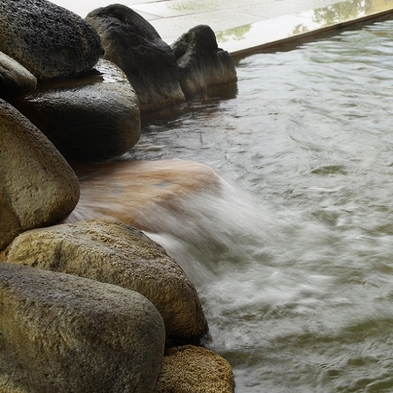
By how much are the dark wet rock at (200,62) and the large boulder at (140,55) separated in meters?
0.26

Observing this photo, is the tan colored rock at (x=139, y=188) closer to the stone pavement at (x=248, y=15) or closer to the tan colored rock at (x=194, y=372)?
the tan colored rock at (x=194, y=372)

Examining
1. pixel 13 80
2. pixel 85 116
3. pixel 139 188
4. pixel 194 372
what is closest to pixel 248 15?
pixel 85 116

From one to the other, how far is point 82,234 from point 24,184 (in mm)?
485

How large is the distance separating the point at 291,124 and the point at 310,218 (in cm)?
198

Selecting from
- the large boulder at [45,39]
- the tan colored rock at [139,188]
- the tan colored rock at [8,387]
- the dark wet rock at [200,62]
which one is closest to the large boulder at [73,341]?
the tan colored rock at [8,387]

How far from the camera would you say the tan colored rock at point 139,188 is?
393 centimetres

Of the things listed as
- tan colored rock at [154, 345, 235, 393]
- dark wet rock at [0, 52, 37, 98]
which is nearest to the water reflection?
dark wet rock at [0, 52, 37, 98]

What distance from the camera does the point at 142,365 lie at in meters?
2.29

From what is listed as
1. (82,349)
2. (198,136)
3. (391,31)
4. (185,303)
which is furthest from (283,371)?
(391,31)

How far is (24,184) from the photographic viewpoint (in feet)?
10.8

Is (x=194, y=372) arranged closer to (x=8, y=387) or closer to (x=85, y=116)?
(x=8, y=387)

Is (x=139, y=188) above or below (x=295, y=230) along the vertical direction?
above

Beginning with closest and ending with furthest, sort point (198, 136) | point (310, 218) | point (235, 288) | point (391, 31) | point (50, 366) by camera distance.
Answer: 1. point (50, 366)
2. point (235, 288)
3. point (310, 218)
4. point (198, 136)
5. point (391, 31)

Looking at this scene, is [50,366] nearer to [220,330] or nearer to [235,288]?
[220,330]
